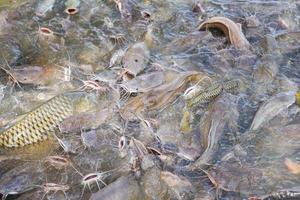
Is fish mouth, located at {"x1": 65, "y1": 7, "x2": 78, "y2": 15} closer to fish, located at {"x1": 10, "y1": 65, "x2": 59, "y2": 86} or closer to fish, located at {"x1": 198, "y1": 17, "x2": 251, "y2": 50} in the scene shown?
fish, located at {"x1": 10, "y1": 65, "x2": 59, "y2": 86}

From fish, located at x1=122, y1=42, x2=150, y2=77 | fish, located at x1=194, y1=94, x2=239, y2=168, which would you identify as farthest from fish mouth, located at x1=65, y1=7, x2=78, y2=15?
fish, located at x1=194, y1=94, x2=239, y2=168

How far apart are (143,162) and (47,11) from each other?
232 cm

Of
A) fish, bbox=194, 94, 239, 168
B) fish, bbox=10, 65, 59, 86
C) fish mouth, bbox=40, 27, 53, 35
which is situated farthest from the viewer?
fish mouth, bbox=40, 27, 53, 35

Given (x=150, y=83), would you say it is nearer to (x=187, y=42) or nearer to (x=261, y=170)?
(x=187, y=42)

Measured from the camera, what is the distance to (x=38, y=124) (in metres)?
3.59

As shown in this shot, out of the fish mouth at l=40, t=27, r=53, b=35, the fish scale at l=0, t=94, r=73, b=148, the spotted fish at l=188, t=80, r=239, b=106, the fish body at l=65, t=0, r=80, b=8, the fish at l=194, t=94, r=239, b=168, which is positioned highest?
the fish mouth at l=40, t=27, r=53, b=35

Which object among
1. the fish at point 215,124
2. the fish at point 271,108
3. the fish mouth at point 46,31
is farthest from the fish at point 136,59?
the fish at point 271,108

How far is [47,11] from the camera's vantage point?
195 inches

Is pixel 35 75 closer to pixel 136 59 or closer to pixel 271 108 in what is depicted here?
pixel 136 59

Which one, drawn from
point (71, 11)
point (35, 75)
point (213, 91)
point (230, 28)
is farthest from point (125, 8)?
point (213, 91)

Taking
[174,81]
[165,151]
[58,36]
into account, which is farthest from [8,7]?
[165,151]

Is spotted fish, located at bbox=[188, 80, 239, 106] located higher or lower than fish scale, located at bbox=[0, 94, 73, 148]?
lower

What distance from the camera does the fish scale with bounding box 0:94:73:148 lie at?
3.50 metres

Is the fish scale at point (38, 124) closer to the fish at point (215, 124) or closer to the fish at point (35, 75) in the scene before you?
the fish at point (35, 75)
